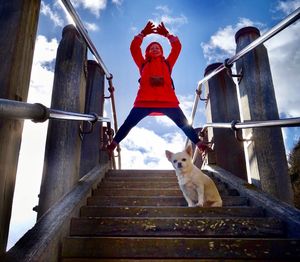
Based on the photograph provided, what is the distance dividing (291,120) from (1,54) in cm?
184

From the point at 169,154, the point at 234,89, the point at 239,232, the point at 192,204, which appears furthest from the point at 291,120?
the point at 234,89

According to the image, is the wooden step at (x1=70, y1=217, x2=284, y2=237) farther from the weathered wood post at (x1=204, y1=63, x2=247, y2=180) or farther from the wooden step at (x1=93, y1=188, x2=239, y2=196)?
the weathered wood post at (x1=204, y1=63, x2=247, y2=180)

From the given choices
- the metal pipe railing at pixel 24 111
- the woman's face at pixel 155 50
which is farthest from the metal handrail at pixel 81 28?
the metal pipe railing at pixel 24 111

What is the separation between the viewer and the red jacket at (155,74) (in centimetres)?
392

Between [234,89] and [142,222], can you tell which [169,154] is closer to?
[142,222]

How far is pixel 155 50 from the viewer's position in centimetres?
427

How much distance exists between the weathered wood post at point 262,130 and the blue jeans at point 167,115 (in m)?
0.76

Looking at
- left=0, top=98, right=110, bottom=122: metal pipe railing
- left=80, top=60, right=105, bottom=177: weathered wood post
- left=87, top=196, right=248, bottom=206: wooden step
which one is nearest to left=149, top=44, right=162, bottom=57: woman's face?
left=80, top=60, right=105, bottom=177: weathered wood post

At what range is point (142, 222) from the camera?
242 centimetres

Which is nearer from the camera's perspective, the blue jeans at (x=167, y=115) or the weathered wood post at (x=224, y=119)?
the blue jeans at (x=167, y=115)

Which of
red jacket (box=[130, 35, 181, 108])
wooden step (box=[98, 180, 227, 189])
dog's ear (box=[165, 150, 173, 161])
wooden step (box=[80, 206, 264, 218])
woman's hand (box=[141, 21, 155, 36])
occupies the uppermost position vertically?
woman's hand (box=[141, 21, 155, 36])

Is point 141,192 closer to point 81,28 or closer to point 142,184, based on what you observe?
point 142,184

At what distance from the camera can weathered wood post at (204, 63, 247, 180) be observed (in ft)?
15.4

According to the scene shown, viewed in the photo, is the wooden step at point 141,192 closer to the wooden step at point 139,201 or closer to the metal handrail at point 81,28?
the wooden step at point 139,201
